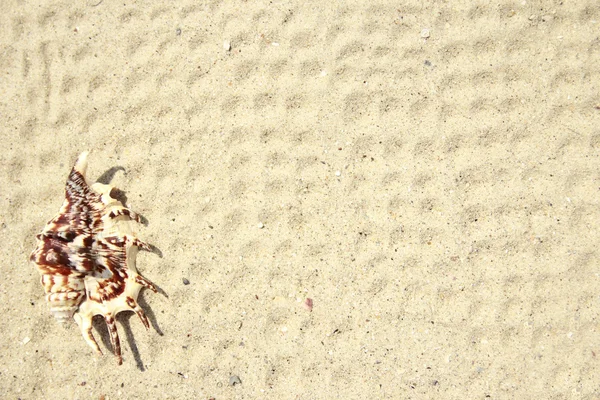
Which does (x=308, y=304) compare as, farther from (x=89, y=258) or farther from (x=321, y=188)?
(x=89, y=258)

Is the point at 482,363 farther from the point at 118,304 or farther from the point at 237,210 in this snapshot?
the point at 118,304

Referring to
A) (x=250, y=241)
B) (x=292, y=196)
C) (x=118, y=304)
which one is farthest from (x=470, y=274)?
(x=118, y=304)

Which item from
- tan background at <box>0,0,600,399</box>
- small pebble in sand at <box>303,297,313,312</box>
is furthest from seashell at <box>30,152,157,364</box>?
small pebble in sand at <box>303,297,313,312</box>

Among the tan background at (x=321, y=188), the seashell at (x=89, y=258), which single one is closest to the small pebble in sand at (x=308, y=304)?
the tan background at (x=321, y=188)

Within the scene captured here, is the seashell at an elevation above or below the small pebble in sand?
above

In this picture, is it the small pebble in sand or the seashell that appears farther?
the small pebble in sand

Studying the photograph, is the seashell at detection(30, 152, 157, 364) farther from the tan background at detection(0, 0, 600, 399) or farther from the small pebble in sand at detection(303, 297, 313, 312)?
the small pebble in sand at detection(303, 297, 313, 312)
